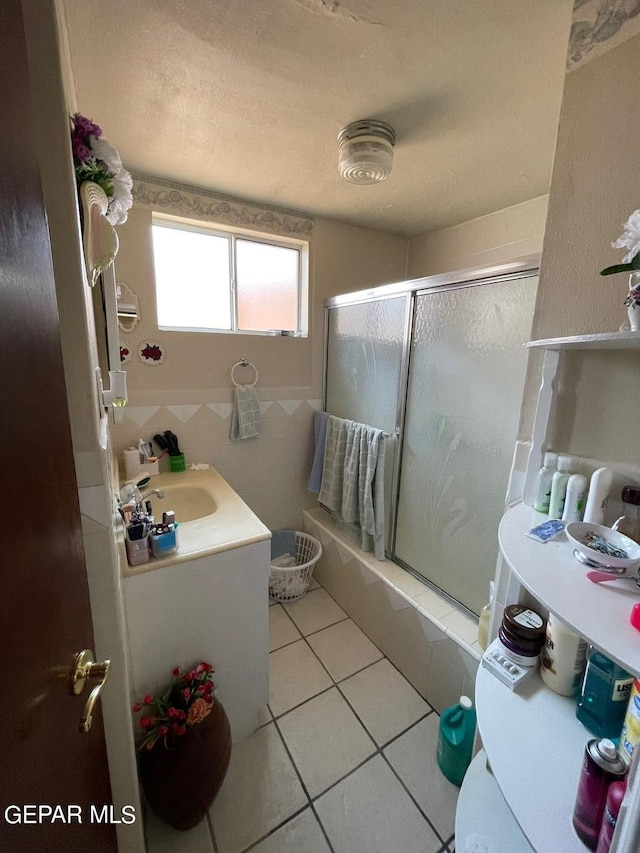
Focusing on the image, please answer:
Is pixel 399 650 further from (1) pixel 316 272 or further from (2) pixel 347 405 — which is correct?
(1) pixel 316 272

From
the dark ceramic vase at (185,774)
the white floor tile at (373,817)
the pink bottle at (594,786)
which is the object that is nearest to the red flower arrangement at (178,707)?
the dark ceramic vase at (185,774)

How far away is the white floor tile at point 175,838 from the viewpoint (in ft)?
3.31

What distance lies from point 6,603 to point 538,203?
229 cm

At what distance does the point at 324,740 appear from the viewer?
1300mm

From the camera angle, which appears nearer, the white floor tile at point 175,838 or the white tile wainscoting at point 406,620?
the white floor tile at point 175,838

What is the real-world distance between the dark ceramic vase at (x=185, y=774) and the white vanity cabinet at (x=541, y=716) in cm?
67

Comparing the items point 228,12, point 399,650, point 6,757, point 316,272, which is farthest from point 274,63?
point 399,650

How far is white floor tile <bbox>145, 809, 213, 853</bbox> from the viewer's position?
3.31 ft

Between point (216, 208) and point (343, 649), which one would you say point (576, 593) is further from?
point (216, 208)

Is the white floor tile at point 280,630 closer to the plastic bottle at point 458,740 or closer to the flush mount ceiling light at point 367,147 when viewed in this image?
the plastic bottle at point 458,740

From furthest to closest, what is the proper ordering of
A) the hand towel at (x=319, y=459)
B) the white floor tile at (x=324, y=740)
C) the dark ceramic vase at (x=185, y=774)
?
the hand towel at (x=319, y=459)
the white floor tile at (x=324, y=740)
the dark ceramic vase at (x=185, y=774)

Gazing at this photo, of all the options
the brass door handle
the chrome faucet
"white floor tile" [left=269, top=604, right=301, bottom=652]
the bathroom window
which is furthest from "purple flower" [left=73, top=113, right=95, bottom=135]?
"white floor tile" [left=269, top=604, right=301, bottom=652]

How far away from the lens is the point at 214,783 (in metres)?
1.01

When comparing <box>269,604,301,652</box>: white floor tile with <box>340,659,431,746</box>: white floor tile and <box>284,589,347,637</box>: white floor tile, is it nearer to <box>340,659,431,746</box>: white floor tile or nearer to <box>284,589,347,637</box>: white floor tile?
<box>284,589,347,637</box>: white floor tile
